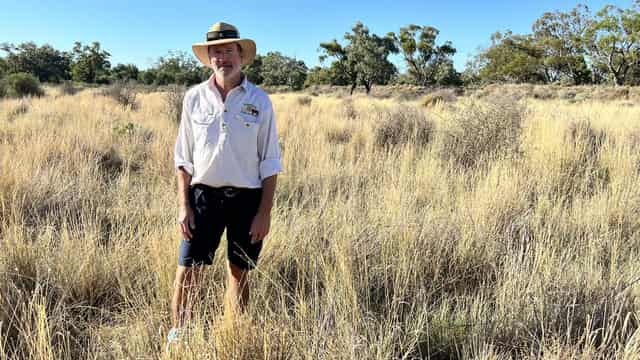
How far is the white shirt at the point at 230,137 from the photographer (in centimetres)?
219

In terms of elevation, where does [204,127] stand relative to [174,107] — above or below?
below

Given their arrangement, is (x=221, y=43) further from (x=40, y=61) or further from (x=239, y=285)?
(x=40, y=61)

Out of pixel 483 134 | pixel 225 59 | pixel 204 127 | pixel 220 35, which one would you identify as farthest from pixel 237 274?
pixel 483 134

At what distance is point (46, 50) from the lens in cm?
5591

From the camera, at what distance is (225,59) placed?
219 centimetres

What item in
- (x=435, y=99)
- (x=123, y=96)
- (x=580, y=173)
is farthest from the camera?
(x=435, y=99)

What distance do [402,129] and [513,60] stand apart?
2294 inches

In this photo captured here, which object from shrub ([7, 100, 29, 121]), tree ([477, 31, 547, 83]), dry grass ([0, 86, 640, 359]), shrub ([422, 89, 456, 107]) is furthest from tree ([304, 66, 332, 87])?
dry grass ([0, 86, 640, 359])

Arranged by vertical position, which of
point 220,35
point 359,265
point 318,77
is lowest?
point 359,265

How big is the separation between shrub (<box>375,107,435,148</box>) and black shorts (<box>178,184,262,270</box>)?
5674mm

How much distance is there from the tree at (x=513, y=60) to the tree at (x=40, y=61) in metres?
55.8

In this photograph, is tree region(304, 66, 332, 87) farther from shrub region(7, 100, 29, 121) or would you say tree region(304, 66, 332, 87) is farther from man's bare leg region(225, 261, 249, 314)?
man's bare leg region(225, 261, 249, 314)

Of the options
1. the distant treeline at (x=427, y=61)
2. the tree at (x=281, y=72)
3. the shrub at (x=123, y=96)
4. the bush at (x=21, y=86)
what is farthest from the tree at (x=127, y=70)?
the shrub at (x=123, y=96)

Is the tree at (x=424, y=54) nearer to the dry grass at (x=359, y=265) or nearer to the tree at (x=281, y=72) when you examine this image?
the tree at (x=281, y=72)
